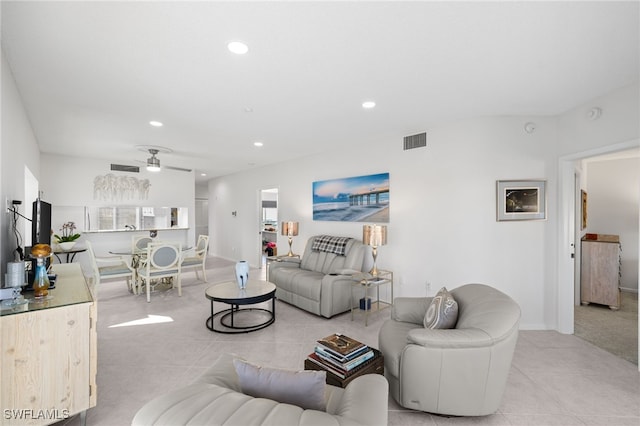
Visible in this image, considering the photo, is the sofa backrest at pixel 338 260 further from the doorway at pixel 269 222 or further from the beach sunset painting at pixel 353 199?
the doorway at pixel 269 222

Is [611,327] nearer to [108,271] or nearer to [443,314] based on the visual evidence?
[443,314]

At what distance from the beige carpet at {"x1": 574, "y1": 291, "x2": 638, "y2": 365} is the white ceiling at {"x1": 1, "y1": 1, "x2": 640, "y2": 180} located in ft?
8.60

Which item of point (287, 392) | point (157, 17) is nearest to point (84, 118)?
point (157, 17)

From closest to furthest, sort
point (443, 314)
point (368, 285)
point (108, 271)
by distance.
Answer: point (443, 314) < point (368, 285) < point (108, 271)

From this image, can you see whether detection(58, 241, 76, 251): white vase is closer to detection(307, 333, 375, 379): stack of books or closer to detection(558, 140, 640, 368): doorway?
detection(307, 333, 375, 379): stack of books

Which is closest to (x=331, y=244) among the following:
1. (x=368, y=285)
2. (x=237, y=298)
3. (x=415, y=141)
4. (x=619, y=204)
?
(x=368, y=285)

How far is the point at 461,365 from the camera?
178 centimetres

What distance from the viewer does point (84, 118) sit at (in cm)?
351

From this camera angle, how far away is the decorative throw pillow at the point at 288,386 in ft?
3.78

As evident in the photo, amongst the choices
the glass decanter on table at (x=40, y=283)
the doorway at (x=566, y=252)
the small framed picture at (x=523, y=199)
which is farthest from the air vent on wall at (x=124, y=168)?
the doorway at (x=566, y=252)

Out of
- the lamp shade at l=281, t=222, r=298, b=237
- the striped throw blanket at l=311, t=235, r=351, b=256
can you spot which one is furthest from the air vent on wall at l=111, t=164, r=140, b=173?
the striped throw blanket at l=311, t=235, r=351, b=256

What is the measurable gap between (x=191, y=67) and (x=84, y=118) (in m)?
2.28

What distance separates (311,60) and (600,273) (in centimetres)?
509

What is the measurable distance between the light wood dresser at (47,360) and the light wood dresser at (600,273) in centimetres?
608
